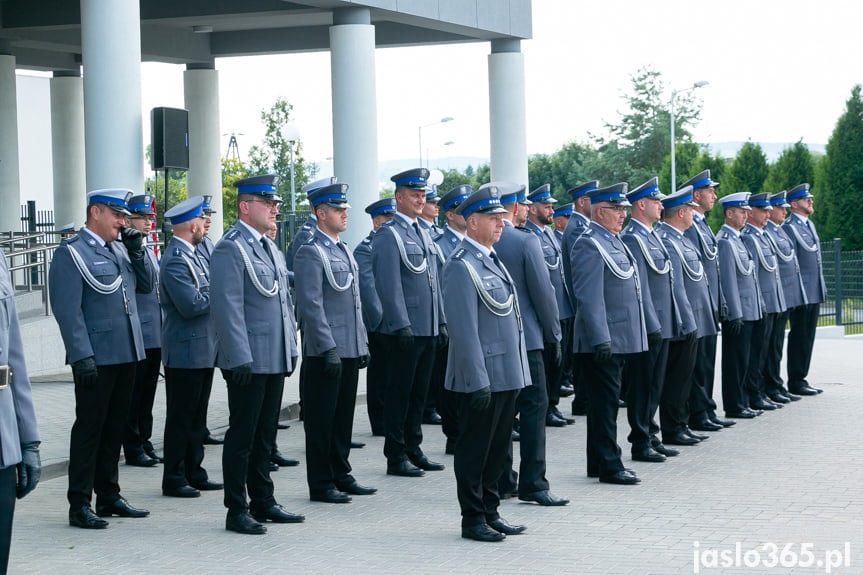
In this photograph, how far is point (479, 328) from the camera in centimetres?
710

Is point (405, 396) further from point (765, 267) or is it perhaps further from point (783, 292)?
point (783, 292)

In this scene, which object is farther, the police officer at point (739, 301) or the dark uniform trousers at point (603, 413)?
the police officer at point (739, 301)

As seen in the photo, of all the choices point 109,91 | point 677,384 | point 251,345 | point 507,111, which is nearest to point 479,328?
point 251,345

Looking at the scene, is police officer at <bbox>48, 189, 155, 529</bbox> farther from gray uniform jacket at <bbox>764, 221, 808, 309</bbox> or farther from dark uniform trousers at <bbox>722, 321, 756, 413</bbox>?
gray uniform jacket at <bbox>764, 221, 808, 309</bbox>

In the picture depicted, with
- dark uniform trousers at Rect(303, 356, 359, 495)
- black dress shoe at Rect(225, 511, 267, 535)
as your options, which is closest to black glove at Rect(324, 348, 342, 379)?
dark uniform trousers at Rect(303, 356, 359, 495)

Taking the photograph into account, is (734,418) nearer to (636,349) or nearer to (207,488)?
(636,349)

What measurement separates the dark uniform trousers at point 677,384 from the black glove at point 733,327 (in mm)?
1253

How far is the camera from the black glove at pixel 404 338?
9430 millimetres

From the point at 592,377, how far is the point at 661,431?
196cm

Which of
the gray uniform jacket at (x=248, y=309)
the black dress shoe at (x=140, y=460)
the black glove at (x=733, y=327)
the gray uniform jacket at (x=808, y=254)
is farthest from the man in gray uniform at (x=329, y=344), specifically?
the gray uniform jacket at (x=808, y=254)

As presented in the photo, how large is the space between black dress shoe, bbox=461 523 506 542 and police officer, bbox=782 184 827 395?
7.22 meters

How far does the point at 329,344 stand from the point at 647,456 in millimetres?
2952

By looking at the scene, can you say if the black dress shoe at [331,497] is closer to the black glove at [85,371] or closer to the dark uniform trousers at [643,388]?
the black glove at [85,371]

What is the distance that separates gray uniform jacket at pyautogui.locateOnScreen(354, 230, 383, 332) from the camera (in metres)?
9.63
